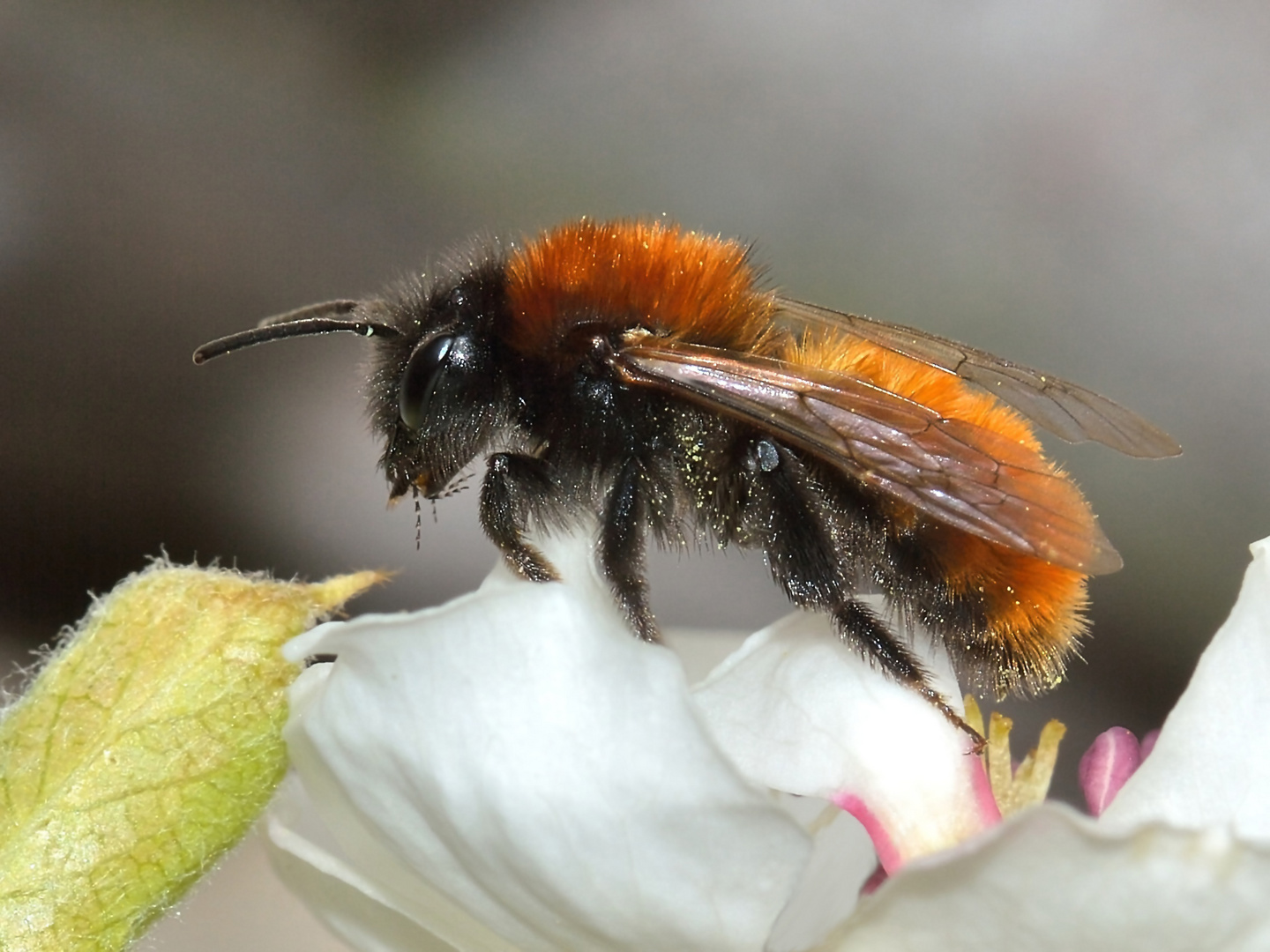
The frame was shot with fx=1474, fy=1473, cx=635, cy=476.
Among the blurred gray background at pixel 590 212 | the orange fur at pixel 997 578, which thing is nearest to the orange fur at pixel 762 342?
the orange fur at pixel 997 578

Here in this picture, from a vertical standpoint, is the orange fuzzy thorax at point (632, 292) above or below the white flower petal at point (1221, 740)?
above

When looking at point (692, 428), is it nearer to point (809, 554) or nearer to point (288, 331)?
point (809, 554)

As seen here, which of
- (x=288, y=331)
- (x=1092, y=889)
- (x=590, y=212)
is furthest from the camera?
(x=590, y=212)

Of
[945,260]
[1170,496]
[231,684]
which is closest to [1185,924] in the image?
[231,684]

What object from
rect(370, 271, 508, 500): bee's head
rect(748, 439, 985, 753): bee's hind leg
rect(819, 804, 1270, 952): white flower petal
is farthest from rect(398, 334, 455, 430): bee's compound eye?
rect(819, 804, 1270, 952): white flower petal

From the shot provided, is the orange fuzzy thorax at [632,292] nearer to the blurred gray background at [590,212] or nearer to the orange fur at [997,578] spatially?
the orange fur at [997,578]

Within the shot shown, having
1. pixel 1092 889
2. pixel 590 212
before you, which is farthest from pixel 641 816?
pixel 590 212

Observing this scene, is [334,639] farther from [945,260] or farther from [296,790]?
[945,260]
